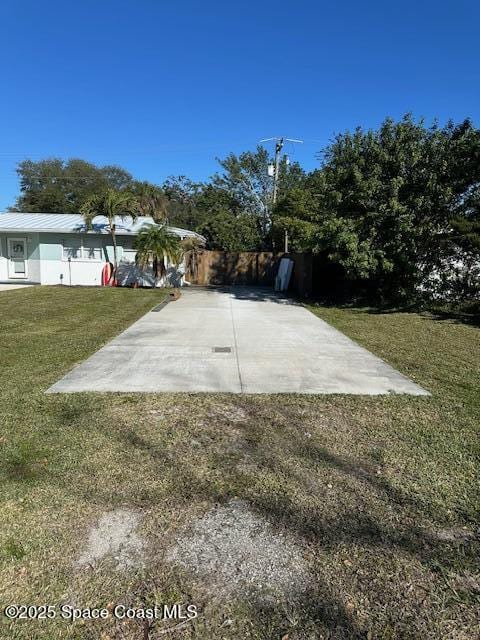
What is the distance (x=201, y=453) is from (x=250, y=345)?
3896 mm

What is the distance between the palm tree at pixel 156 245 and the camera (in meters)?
16.2

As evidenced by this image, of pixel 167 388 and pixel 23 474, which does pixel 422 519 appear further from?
pixel 167 388

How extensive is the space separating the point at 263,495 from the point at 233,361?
3.31 meters

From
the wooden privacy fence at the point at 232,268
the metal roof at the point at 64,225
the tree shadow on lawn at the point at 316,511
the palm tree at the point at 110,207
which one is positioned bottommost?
the tree shadow on lawn at the point at 316,511

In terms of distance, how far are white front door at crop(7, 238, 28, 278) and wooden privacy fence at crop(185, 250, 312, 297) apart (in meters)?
6.85

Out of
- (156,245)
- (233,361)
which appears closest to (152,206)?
(156,245)

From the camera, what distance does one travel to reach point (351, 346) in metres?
7.20

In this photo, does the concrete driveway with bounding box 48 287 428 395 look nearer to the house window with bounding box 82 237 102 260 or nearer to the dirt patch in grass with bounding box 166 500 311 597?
the dirt patch in grass with bounding box 166 500 311 597

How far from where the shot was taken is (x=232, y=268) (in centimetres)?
2091

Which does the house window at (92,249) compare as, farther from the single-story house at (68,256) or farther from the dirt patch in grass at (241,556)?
the dirt patch in grass at (241,556)

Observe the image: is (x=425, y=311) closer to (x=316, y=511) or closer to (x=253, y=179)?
(x=316, y=511)

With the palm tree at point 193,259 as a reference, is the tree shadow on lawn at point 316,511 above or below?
below

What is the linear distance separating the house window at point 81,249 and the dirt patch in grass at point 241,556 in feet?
55.7

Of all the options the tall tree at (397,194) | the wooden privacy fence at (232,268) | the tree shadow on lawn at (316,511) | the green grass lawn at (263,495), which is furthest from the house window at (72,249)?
the tree shadow on lawn at (316,511)
